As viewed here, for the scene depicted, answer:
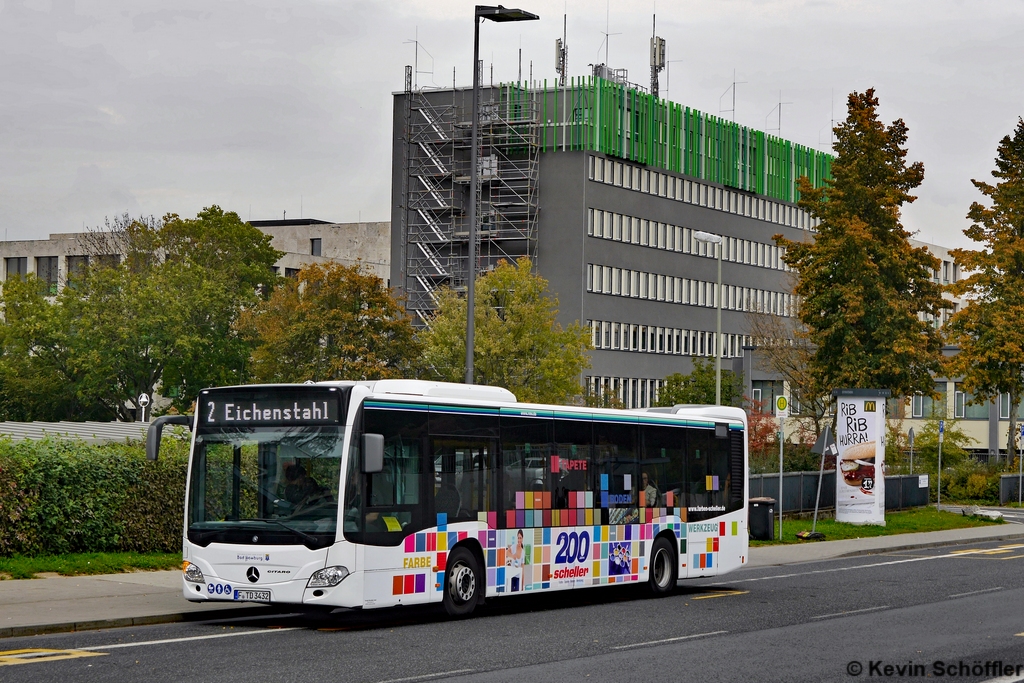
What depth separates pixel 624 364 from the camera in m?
94.5

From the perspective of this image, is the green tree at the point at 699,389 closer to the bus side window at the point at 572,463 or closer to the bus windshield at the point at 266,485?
the bus side window at the point at 572,463

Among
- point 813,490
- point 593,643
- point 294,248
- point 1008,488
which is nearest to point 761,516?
point 813,490

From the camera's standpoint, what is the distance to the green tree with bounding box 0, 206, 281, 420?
70.8 m

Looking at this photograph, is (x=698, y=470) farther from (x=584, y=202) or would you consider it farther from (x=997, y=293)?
(x=584, y=202)

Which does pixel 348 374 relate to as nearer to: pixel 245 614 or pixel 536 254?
pixel 536 254

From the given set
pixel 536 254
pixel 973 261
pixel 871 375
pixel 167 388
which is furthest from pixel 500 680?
pixel 536 254

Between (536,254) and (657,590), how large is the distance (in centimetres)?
6982

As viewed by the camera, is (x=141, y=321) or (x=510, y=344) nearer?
(x=510, y=344)

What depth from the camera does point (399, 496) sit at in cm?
1634

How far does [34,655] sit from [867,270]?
4042cm

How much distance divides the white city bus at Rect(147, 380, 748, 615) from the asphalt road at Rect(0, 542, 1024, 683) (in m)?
0.53

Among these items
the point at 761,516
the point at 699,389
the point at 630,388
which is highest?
the point at 630,388

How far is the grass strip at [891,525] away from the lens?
36.2m

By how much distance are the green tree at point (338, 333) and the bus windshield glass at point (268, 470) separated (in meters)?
42.0
